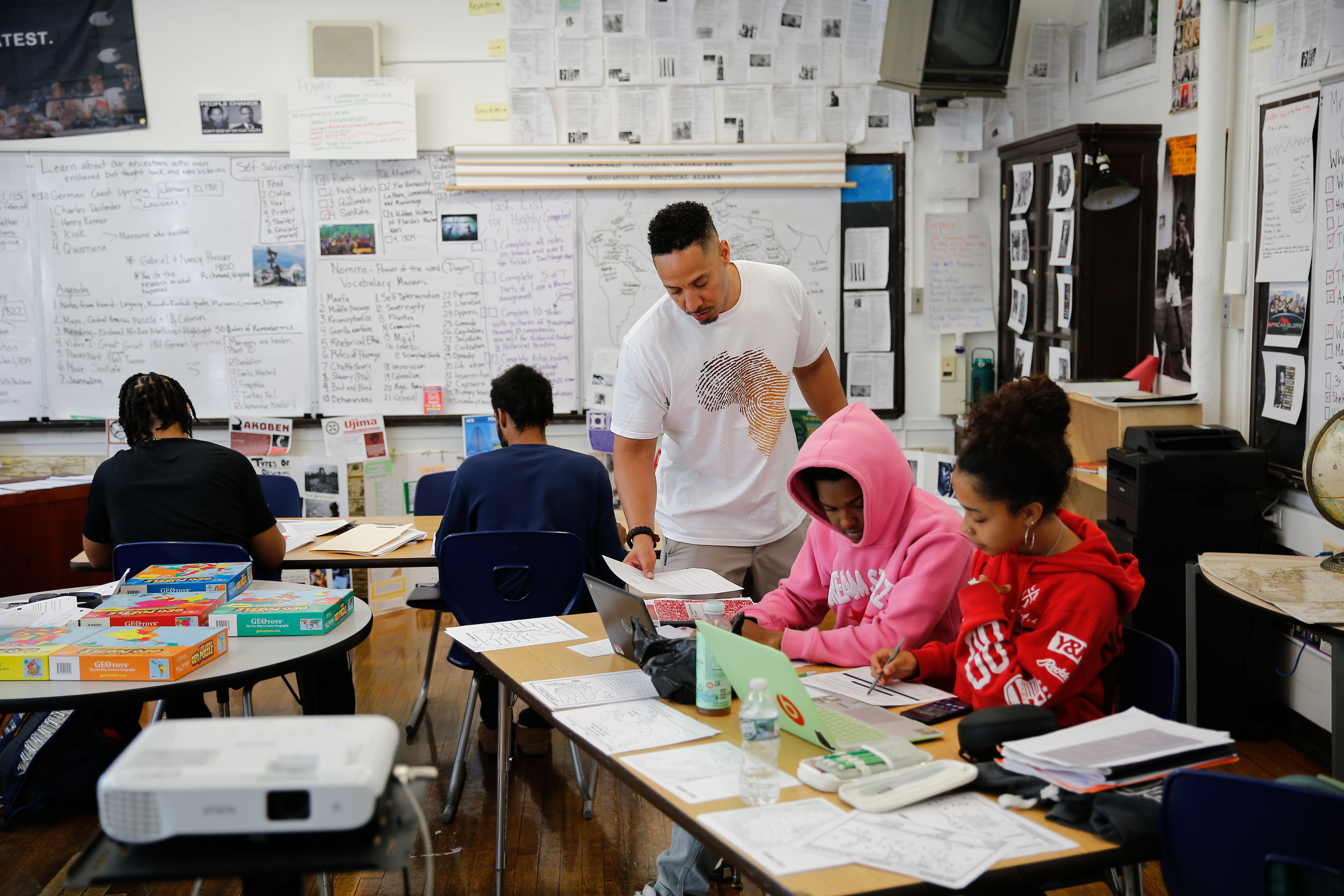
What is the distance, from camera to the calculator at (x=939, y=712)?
5.61 ft

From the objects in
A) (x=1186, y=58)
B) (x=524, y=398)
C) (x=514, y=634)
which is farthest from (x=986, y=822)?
(x=1186, y=58)

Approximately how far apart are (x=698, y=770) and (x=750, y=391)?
137 centimetres

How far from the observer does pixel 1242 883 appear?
48.9 inches

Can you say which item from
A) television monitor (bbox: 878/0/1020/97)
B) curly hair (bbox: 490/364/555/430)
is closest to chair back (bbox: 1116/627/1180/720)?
curly hair (bbox: 490/364/555/430)

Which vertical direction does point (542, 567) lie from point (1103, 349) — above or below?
below

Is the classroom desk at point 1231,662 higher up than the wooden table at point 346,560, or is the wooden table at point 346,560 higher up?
the wooden table at point 346,560

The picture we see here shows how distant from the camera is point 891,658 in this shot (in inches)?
74.8

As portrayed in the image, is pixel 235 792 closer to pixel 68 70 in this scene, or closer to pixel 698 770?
pixel 698 770

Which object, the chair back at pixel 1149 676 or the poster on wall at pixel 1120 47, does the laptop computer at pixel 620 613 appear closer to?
the chair back at pixel 1149 676

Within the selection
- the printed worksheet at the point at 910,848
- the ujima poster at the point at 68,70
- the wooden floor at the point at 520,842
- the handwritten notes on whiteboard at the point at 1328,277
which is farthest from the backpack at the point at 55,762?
the handwritten notes on whiteboard at the point at 1328,277

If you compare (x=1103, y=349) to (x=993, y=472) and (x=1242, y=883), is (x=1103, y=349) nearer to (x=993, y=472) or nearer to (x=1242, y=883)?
(x=993, y=472)

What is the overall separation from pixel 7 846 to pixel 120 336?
9.53ft

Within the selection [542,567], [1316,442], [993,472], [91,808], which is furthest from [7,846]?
[1316,442]

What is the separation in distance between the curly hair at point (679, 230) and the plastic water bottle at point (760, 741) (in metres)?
1.23
